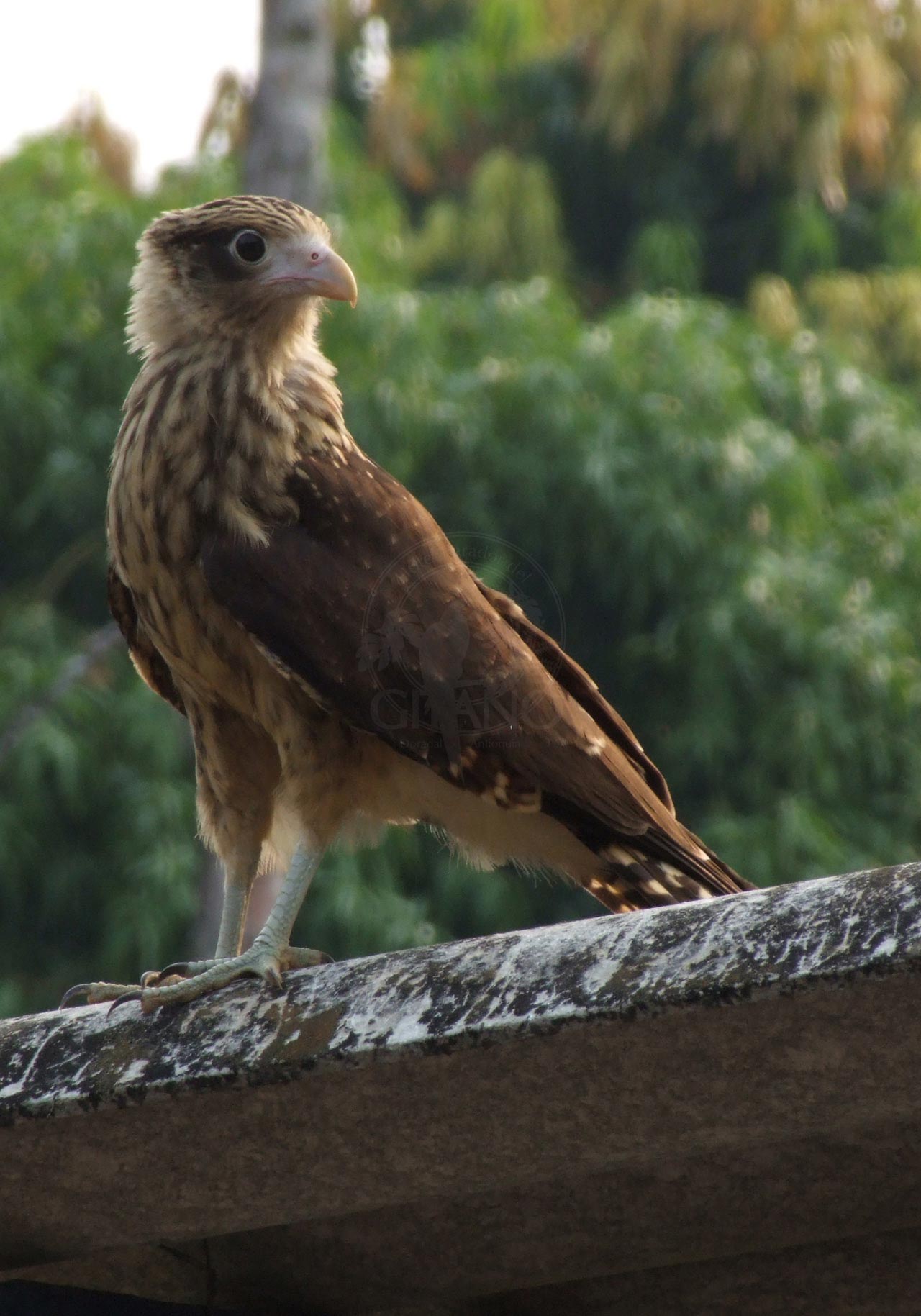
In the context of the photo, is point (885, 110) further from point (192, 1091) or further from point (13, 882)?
point (192, 1091)

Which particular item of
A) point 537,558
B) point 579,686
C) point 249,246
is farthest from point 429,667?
point 537,558

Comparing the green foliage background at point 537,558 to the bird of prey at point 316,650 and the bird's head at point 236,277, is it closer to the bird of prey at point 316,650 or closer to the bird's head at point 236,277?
the bird's head at point 236,277

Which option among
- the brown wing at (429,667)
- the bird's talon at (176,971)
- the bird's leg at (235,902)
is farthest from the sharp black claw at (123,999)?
the bird's leg at (235,902)

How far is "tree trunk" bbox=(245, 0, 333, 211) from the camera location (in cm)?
834

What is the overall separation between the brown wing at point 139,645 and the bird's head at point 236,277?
496 mm

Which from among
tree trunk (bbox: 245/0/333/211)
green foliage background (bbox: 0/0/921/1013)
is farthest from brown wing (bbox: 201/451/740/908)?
tree trunk (bbox: 245/0/333/211)

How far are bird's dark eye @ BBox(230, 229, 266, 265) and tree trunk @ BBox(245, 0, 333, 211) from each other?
15.7ft

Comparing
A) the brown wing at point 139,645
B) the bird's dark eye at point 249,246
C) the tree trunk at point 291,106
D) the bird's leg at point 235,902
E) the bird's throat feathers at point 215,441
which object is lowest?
the bird's leg at point 235,902

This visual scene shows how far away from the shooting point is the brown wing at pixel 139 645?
11.3ft

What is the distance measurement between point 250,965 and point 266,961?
3 cm

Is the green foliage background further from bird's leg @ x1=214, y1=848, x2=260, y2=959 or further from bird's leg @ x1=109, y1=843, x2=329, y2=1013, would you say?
bird's leg @ x1=109, y1=843, x2=329, y2=1013

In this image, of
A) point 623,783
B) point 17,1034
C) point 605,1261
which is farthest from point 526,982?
point 623,783

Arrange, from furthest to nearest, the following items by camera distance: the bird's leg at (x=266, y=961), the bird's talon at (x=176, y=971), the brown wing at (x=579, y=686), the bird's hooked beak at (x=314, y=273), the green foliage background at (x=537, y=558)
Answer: the green foliage background at (x=537, y=558) < the bird's hooked beak at (x=314, y=273) < the brown wing at (x=579, y=686) < the bird's talon at (x=176, y=971) < the bird's leg at (x=266, y=961)

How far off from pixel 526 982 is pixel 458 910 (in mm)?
7442
